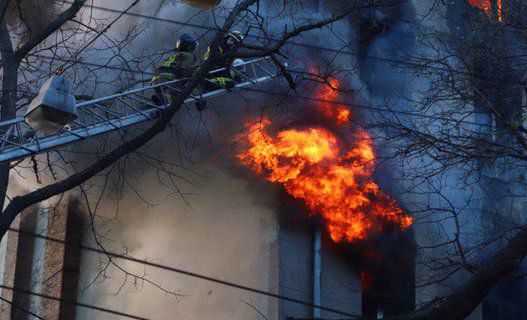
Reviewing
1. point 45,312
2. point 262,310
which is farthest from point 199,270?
point 45,312

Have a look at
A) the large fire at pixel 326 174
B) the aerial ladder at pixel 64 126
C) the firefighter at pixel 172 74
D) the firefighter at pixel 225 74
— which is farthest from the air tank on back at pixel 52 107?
the large fire at pixel 326 174

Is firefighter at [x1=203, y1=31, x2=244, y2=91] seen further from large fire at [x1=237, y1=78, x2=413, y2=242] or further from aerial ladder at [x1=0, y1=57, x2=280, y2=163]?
large fire at [x1=237, y1=78, x2=413, y2=242]

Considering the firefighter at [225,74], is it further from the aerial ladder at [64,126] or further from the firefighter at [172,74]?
the firefighter at [172,74]

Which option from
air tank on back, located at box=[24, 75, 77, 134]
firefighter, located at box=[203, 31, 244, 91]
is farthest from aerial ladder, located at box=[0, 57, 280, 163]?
firefighter, located at box=[203, 31, 244, 91]

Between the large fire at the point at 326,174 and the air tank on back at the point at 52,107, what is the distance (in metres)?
6.11

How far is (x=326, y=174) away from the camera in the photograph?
12.9 meters

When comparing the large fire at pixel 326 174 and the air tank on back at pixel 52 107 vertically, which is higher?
the large fire at pixel 326 174

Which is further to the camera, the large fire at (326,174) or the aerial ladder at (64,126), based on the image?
the large fire at (326,174)

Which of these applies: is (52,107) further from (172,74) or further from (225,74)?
(225,74)

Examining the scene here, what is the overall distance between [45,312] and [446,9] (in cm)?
1051

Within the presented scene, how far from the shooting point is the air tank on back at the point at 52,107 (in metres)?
6.62

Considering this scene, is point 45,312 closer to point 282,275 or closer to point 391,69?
point 282,275

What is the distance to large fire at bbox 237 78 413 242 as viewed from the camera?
41.9ft

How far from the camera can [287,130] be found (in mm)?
12984
